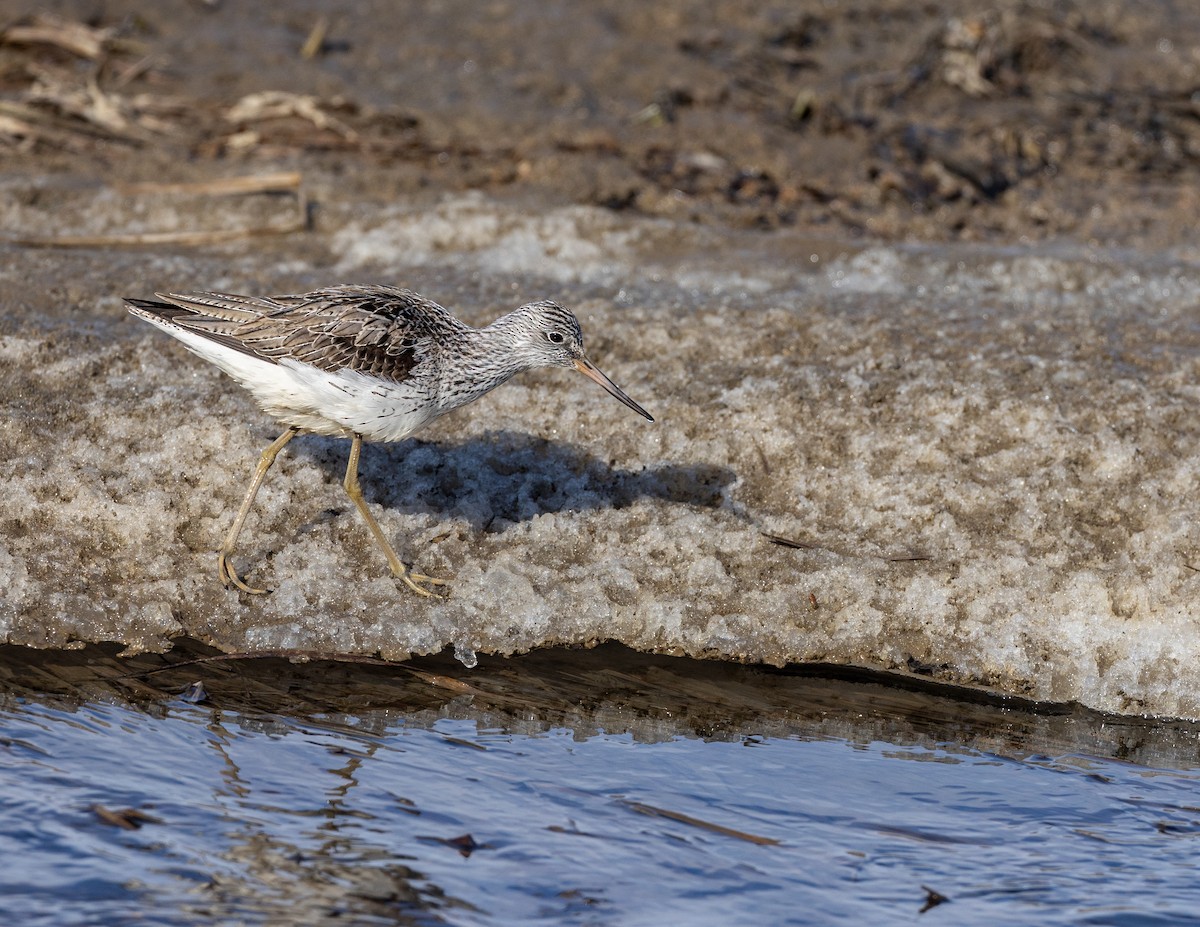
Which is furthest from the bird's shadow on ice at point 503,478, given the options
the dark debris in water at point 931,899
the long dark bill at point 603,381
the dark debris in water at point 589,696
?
the dark debris in water at point 931,899

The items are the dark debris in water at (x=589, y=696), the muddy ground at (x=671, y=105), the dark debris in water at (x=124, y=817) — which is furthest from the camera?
the muddy ground at (x=671, y=105)

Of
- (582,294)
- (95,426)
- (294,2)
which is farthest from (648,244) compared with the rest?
(294,2)

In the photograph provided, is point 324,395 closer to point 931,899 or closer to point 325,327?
point 325,327

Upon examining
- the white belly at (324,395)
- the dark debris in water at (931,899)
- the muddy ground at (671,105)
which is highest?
the muddy ground at (671,105)

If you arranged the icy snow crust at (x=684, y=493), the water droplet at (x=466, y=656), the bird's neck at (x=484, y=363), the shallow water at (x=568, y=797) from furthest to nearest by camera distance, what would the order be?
the bird's neck at (x=484, y=363) < the icy snow crust at (x=684, y=493) < the water droplet at (x=466, y=656) < the shallow water at (x=568, y=797)

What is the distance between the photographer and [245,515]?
22.1ft

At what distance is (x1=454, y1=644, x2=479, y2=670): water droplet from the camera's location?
6.31m

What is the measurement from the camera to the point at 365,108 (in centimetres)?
1207

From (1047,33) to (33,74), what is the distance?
995 centimetres

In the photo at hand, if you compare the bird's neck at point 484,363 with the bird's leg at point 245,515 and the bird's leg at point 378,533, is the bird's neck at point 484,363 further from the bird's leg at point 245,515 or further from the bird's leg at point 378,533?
the bird's leg at point 245,515

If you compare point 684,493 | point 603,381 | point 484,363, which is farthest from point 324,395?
point 684,493

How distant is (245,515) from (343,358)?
3.10 ft

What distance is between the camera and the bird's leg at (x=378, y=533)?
6.52 m

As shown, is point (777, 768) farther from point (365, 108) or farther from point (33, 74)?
point (33, 74)
